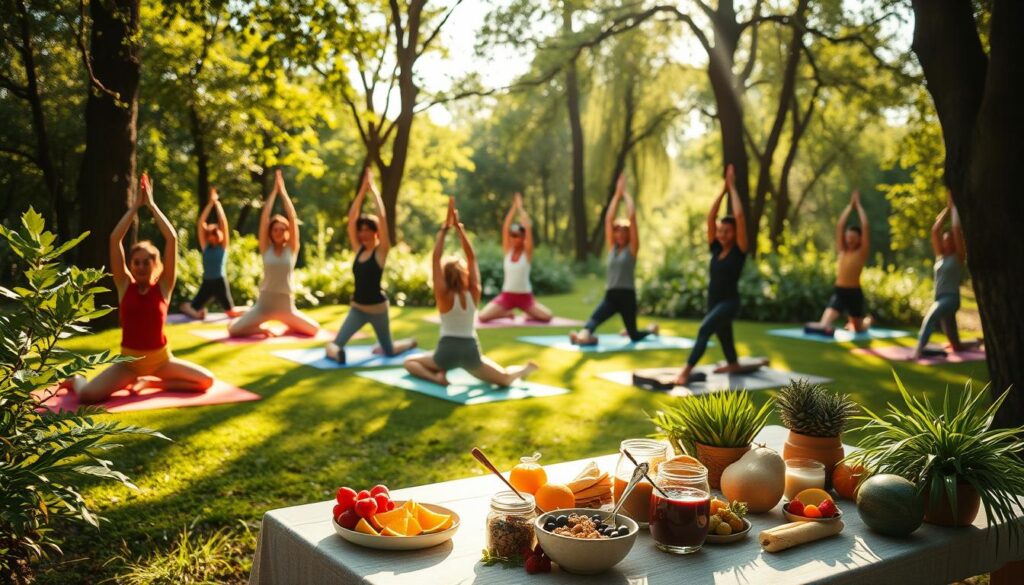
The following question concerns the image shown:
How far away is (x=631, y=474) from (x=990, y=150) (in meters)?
3.42

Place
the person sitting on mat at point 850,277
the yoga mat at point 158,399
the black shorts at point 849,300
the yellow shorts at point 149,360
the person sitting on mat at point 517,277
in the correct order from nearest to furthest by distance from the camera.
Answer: the yoga mat at point 158,399, the yellow shorts at point 149,360, the person sitting on mat at point 850,277, the black shorts at point 849,300, the person sitting on mat at point 517,277

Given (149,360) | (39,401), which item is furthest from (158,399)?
(39,401)

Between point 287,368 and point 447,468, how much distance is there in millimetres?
3641

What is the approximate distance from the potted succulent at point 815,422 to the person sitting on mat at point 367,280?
21.6 feet

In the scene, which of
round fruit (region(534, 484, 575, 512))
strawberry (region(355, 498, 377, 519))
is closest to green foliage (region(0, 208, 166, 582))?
strawberry (region(355, 498, 377, 519))

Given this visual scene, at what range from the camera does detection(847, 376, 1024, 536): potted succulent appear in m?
2.44

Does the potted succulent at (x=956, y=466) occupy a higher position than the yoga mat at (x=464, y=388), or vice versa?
the potted succulent at (x=956, y=466)

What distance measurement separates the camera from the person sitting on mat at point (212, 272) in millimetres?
11508

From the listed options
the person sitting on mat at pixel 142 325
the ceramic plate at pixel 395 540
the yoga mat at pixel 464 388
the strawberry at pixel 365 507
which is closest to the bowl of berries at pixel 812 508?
the ceramic plate at pixel 395 540

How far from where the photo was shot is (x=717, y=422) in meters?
2.78

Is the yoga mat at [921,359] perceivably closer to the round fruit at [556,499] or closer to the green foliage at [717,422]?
the green foliage at [717,422]

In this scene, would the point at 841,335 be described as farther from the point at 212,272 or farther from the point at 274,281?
the point at 212,272

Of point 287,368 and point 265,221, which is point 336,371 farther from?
point 265,221

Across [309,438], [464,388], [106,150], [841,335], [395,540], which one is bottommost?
[309,438]
